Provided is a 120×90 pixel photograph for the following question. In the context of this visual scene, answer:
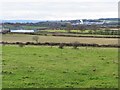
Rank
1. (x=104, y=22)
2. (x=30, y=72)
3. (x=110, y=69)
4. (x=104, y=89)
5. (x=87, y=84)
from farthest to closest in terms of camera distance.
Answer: (x=104, y=22), (x=110, y=69), (x=30, y=72), (x=87, y=84), (x=104, y=89)

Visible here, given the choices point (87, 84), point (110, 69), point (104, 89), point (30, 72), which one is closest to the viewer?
point (104, 89)

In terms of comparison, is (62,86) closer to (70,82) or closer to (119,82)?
(70,82)

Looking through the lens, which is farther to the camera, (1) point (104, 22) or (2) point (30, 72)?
(1) point (104, 22)

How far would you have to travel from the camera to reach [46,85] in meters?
16.2

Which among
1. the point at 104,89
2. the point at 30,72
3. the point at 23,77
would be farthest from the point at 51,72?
the point at 104,89

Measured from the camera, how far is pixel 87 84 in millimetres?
16812

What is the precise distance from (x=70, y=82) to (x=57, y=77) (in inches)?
69.5

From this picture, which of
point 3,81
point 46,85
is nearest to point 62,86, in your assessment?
point 46,85

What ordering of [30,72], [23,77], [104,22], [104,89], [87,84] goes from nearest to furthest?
[104,89]
[87,84]
[23,77]
[30,72]
[104,22]

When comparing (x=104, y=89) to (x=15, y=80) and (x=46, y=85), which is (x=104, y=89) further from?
(x=15, y=80)

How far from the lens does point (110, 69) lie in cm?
2247

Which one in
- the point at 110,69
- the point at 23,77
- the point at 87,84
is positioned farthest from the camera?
the point at 110,69

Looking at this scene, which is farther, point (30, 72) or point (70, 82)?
point (30, 72)

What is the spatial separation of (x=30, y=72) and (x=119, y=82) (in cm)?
569
